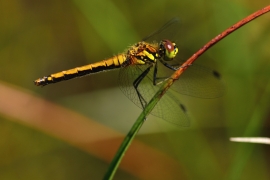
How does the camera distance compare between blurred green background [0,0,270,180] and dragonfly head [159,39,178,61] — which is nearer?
dragonfly head [159,39,178,61]

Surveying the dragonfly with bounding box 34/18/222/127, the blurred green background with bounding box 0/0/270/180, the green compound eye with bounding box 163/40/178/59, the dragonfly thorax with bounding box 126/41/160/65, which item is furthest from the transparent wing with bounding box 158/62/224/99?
the blurred green background with bounding box 0/0/270/180

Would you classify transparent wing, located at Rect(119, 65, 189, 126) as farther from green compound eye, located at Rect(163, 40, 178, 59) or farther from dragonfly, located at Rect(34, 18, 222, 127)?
green compound eye, located at Rect(163, 40, 178, 59)

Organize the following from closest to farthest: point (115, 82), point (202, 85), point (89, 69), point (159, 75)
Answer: point (202, 85) < point (159, 75) < point (89, 69) < point (115, 82)

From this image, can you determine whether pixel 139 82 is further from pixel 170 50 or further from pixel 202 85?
pixel 202 85

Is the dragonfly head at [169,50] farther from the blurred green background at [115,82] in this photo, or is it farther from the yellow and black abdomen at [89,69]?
the blurred green background at [115,82]

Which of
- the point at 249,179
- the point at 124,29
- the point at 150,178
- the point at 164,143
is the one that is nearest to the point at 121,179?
the point at 150,178

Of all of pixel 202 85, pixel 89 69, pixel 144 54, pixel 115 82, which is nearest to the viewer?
pixel 202 85

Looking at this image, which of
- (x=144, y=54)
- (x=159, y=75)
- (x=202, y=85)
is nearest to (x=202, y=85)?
(x=202, y=85)
